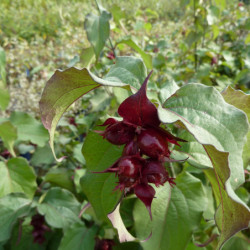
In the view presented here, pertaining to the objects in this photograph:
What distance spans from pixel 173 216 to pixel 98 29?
0.54 meters

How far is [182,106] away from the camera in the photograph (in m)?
0.34

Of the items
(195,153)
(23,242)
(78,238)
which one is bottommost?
(23,242)

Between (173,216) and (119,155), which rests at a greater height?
(119,155)

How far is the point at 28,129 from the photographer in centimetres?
117

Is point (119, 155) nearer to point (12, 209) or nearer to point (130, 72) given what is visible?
point (130, 72)

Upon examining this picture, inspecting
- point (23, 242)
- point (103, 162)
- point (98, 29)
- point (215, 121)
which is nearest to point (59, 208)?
point (23, 242)

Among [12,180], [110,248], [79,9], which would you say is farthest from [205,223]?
[79,9]

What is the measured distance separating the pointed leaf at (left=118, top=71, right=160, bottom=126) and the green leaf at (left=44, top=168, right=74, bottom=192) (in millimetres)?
634

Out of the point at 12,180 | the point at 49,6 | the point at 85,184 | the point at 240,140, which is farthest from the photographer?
the point at 49,6

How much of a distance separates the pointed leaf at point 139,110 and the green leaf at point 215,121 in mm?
27

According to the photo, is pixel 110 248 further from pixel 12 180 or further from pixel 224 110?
pixel 224 110

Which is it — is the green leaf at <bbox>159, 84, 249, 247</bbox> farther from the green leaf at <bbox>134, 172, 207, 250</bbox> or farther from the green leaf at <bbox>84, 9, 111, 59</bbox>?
the green leaf at <bbox>84, 9, 111, 59</bbox>

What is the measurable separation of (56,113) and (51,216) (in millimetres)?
548

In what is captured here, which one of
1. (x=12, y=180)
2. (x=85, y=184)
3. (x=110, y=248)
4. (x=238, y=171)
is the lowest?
(x=110, y=248)
